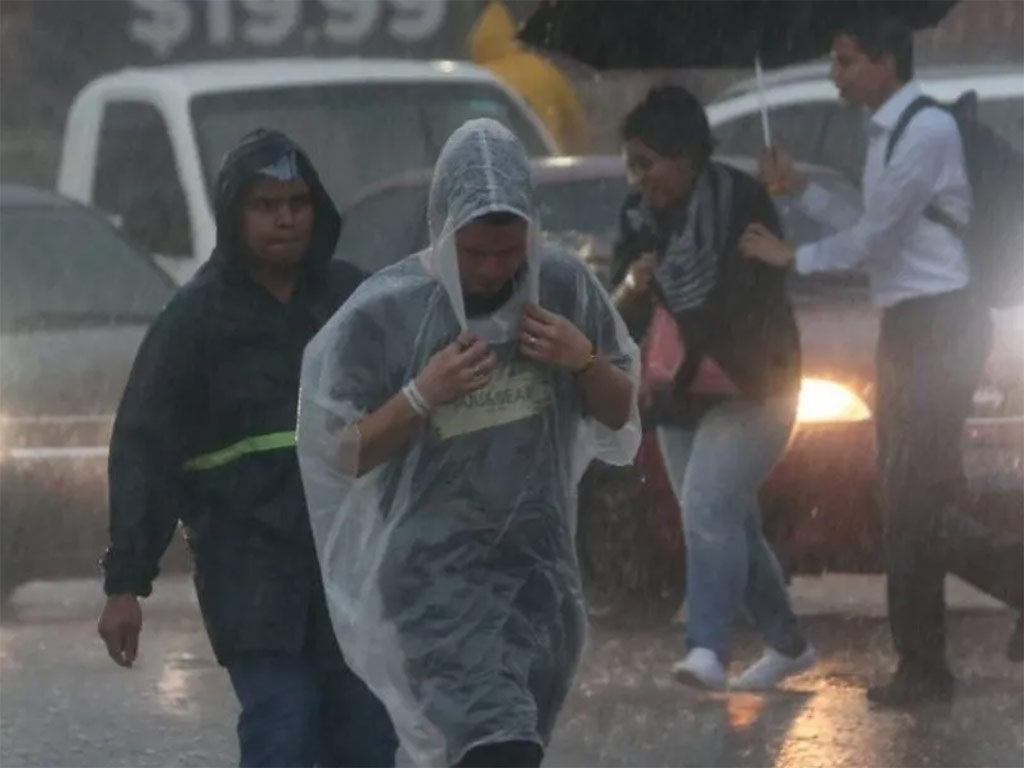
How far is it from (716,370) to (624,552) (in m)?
1.19

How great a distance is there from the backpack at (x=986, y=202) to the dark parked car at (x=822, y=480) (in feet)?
3.09

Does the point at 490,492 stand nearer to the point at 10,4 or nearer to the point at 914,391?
the point at 914,391

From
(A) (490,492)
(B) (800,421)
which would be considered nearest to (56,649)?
(B) (800,421)

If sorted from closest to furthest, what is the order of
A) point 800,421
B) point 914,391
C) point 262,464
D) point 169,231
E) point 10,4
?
point 262,464
point 914,391
point 800,421
point 169,231
point 10,4

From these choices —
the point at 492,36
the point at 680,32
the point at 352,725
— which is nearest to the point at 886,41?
the point at 680,32

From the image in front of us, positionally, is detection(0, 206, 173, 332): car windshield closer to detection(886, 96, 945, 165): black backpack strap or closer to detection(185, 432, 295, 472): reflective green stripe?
detection(886, 96, 945, 165): black backpack strap

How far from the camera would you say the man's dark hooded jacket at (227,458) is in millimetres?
5551

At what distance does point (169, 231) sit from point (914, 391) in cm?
481

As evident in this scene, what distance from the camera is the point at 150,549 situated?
5609 mm

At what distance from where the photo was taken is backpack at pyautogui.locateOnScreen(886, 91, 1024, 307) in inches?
329

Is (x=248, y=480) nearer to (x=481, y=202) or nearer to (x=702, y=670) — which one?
(x=481, y=202)

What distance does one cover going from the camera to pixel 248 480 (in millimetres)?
5555

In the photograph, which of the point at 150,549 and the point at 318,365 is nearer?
the point at 318,365

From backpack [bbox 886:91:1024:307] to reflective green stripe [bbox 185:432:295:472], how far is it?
319 centimetres
